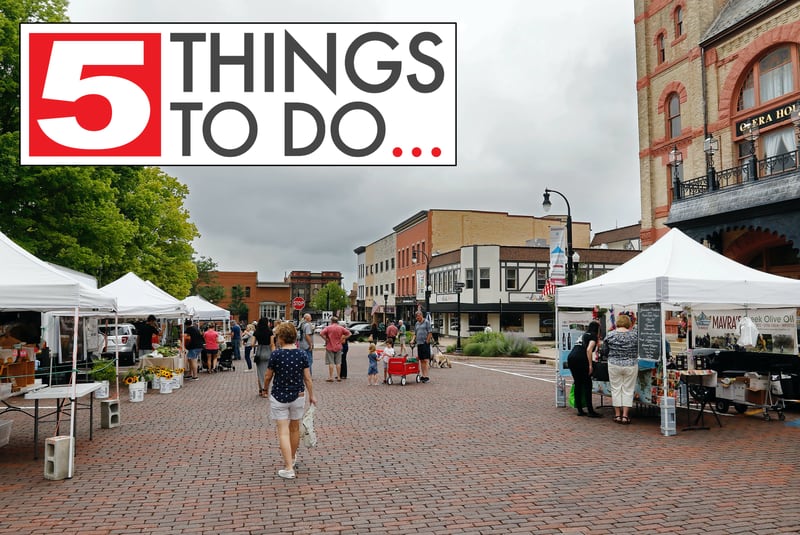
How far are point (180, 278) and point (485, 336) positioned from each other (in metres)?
19.9

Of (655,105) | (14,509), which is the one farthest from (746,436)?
(655,105)

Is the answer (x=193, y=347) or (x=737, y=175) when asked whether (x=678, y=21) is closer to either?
(x=737, y=175)

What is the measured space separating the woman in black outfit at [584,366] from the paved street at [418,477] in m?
0.40

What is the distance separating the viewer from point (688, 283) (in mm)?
10266

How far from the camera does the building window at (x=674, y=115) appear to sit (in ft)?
82.5

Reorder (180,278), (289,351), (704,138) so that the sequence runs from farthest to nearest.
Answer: (180,278) < (704,138) < (289,351)

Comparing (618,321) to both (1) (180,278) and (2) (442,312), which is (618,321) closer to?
(1) (180,278)

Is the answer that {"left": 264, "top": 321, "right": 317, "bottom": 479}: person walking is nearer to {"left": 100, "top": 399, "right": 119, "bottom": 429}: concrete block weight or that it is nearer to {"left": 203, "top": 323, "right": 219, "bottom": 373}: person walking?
{"left": 100, "top": 399, "right": 119, "bottom": 429}: concrete block weight

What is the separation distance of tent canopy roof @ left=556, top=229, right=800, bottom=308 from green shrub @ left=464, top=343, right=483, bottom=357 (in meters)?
18.7

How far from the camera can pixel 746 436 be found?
970 centimetres

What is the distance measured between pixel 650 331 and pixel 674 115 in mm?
17432

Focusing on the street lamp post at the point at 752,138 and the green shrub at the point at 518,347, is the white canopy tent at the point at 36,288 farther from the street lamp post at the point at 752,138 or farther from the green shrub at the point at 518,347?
the green shrub at the point at 518,347

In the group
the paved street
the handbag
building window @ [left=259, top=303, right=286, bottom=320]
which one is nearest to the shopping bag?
the paved street

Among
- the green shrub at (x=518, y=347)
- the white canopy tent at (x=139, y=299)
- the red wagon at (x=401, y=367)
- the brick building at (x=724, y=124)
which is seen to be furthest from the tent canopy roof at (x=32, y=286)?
the green shrub at (x=518, y=347)
